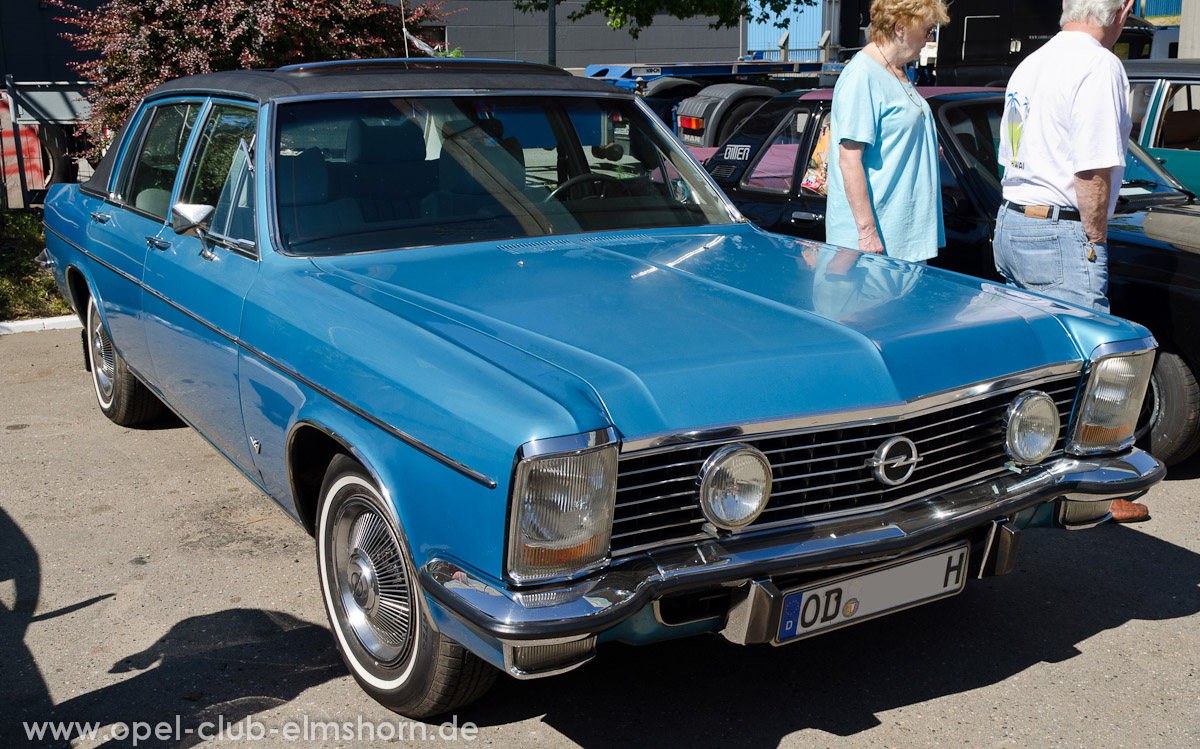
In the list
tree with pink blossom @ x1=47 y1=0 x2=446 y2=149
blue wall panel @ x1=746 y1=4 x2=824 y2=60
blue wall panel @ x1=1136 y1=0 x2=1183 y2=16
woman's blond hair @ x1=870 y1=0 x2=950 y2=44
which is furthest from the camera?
blue wall panel @ x1=1136 y1=0 x2=1183 y2=16

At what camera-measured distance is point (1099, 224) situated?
155 inches

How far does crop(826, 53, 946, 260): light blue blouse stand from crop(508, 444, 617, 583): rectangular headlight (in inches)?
96.6

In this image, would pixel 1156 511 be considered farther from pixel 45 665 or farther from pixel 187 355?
pixel 45 665

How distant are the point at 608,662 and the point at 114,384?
3195mm

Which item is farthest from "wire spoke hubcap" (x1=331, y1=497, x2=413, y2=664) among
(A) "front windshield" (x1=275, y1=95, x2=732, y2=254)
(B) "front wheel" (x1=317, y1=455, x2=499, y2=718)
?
(A) "front windshield" (x1=275, y1=95, x2=732, y2=254)

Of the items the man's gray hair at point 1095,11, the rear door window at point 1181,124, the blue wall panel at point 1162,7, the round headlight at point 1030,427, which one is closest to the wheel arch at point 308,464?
the round headlight at point 1030,427

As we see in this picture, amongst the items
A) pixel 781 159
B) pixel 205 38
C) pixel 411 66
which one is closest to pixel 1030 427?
pixel 411 66

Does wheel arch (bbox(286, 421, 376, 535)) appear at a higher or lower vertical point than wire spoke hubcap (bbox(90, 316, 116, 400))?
higher

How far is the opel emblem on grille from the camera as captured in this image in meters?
2.59

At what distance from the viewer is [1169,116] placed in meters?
6.93

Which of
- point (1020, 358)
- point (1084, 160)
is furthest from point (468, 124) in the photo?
point (1084, 160)

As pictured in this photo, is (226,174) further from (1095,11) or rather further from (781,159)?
(781,159)

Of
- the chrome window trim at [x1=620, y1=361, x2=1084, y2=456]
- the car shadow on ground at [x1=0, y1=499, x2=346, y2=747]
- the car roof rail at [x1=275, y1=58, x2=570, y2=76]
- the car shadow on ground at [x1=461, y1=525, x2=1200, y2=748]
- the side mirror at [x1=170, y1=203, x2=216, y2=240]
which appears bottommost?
the car shadow on ground at [x1=0, y1=499, x2=346, y2=747]

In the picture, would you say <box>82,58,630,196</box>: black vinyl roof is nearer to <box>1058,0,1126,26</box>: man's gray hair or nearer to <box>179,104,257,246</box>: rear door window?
<box>179,104,257,246</box>: rear door window
